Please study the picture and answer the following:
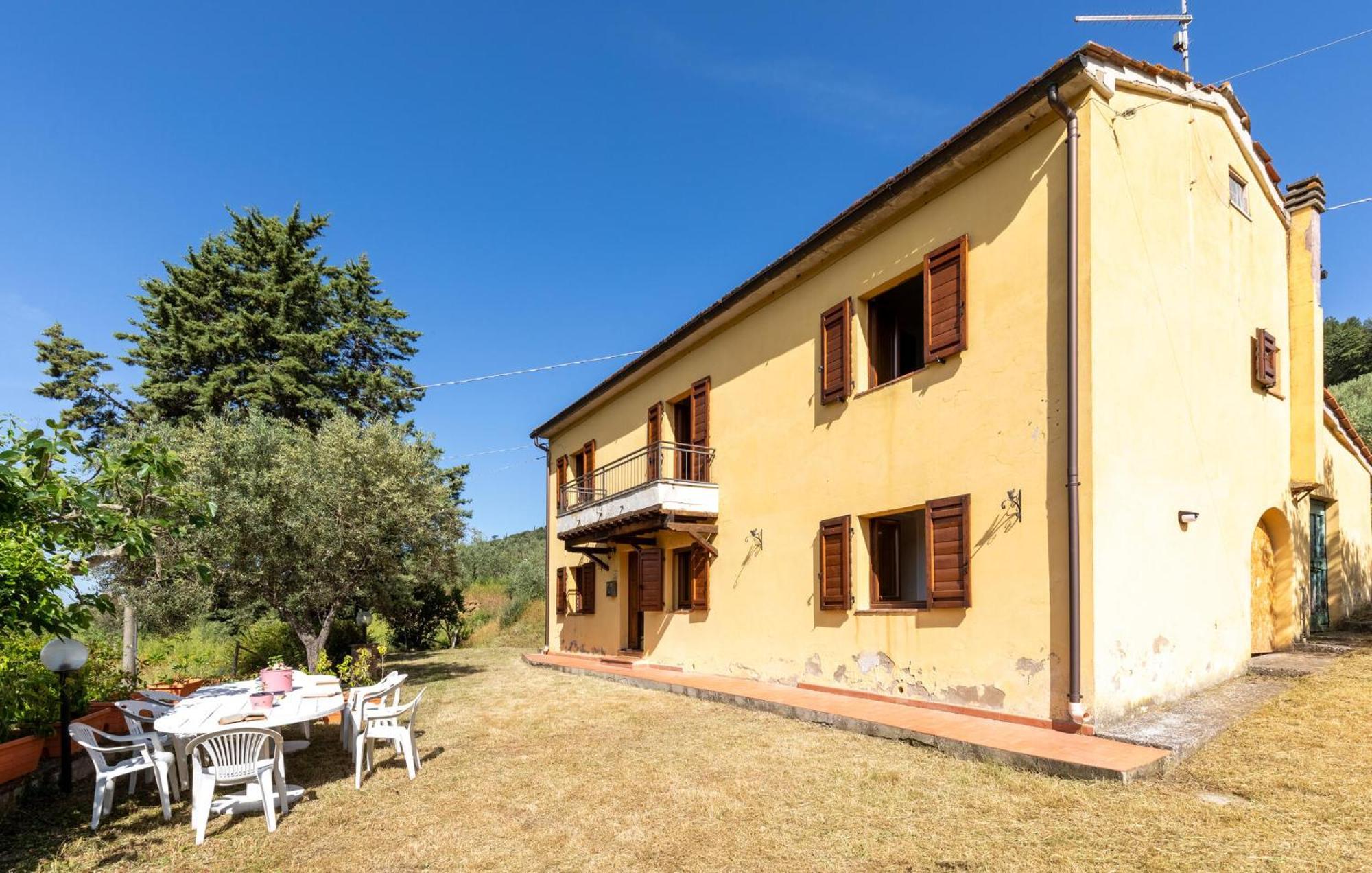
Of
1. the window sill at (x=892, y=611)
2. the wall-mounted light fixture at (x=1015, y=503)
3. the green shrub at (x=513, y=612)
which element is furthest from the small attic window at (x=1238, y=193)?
the green shrub at (x=513, y=612)

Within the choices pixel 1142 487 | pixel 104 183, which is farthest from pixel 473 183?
pixel 1142 487

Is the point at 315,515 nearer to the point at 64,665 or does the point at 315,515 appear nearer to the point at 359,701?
the point at 64,665

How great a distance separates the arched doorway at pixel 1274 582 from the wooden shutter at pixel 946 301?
18.3 ft

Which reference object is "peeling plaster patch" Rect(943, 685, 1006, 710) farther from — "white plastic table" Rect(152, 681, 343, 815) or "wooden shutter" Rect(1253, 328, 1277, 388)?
"white plastic table" Rect(152, 681, 343, 815)

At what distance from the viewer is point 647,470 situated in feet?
49.5

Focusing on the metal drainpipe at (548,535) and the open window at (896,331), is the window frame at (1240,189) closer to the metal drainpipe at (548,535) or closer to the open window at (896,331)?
the open window at (896,331)

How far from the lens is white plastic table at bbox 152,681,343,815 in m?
5.62

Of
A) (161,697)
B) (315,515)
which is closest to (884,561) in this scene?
(315,515)

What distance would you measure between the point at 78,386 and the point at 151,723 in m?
22.2

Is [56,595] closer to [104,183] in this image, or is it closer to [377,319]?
[104,183]

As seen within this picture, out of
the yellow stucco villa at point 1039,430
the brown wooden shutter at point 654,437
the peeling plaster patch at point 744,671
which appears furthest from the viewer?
the brown wooden shutter at point 654,437

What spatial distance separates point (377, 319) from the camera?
26625 mm

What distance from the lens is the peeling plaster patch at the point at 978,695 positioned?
730 centimetres

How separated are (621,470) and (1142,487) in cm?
1086
